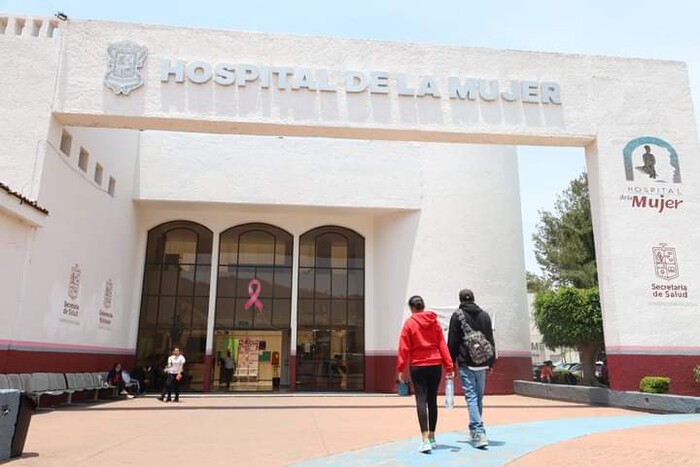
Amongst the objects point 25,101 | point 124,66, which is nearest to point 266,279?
point 124,66

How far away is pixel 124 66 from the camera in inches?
492

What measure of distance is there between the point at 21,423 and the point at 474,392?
5056 millimetres

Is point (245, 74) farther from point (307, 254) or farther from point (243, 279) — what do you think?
point (243, 279)

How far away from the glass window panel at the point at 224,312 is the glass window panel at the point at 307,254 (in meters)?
2.82

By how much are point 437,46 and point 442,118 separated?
6.53 feet

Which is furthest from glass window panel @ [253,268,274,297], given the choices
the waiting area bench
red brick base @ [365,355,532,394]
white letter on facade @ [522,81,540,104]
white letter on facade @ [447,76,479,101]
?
white letter on facade @ [522,81,540,104]

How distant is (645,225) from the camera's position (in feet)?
42.1

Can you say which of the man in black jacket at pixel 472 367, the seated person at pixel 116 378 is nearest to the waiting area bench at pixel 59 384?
the seated person at pixel 116 378

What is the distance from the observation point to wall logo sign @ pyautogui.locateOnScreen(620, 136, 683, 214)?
Result: 42.7 feet

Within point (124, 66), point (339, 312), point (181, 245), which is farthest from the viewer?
point (181, 245)

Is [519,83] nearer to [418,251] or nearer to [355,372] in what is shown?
[418,251]

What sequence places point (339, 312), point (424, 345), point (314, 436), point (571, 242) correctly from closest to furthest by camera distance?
point (424, 345), point (314, 436), point (339, 312), point (571, 242)

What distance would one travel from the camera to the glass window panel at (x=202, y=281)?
19.2 m

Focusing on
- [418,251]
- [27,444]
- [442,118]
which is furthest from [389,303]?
[27,444]
